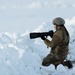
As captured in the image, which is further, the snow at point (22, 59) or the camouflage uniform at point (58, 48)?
the camouflage uniform at point (58, 48)

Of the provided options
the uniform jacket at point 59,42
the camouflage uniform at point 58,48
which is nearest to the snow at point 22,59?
the camouflage uniform at point 58,48

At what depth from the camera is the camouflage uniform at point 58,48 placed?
1344cm

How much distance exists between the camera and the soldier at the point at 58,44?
13.4 m

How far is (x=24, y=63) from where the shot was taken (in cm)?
1275

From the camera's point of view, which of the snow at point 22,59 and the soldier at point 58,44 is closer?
the snow at point 22,59

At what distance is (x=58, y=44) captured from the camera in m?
13.6

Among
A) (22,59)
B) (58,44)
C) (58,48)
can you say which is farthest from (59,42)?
(22,59)

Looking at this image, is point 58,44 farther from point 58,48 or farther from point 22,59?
point 22,59

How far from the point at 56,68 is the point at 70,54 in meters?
3.08

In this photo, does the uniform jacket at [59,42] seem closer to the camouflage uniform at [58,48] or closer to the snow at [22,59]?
the camouflage uniform at [58,48]

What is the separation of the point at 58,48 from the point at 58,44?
0.13m

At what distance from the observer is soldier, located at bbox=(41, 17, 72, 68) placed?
1341 centimetres

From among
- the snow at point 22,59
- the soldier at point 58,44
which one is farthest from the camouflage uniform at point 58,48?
the snow at point 22,59

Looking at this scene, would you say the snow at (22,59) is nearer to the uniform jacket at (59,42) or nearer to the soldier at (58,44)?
the soldier at (58,44)
